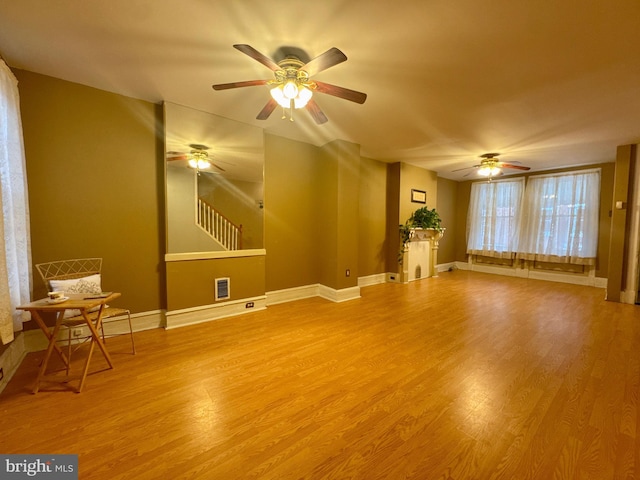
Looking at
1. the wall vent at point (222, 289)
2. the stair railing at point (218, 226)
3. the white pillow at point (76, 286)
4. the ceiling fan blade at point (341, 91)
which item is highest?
the ceiling fan blade at point (341, 91)

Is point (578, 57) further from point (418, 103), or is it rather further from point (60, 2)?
point (60, 2)

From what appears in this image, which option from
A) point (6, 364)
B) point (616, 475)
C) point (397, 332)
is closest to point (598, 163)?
point (397, 332)

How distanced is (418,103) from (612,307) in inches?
173

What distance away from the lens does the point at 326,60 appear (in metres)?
1.76

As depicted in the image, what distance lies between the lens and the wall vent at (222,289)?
3.32 meters

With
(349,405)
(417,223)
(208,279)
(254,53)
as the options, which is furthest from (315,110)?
(417,223)

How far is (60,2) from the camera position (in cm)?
161

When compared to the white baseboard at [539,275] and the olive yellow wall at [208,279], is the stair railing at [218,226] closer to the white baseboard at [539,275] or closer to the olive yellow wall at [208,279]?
the olive yellow wall at [208,279]

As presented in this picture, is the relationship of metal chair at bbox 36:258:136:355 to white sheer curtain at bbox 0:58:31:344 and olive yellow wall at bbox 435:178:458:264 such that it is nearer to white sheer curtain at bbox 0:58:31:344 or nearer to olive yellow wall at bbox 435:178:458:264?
white sheer curtain at bbox 0:58:31:344

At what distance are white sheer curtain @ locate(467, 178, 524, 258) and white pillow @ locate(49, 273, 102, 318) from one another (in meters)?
7.78

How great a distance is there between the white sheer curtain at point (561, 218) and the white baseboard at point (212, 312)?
628cm

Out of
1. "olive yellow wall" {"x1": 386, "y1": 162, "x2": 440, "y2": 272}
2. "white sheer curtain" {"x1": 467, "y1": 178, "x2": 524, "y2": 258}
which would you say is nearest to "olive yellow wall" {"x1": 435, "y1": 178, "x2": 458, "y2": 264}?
"white sheer curtain" {"x1": 467, "y1": 178, "x2": 524, "y2": 258}

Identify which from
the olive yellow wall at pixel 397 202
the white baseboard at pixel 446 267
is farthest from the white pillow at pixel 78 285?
the white baseboard at pixel 446 267

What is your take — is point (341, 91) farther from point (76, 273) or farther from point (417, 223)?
point (417, 223)
